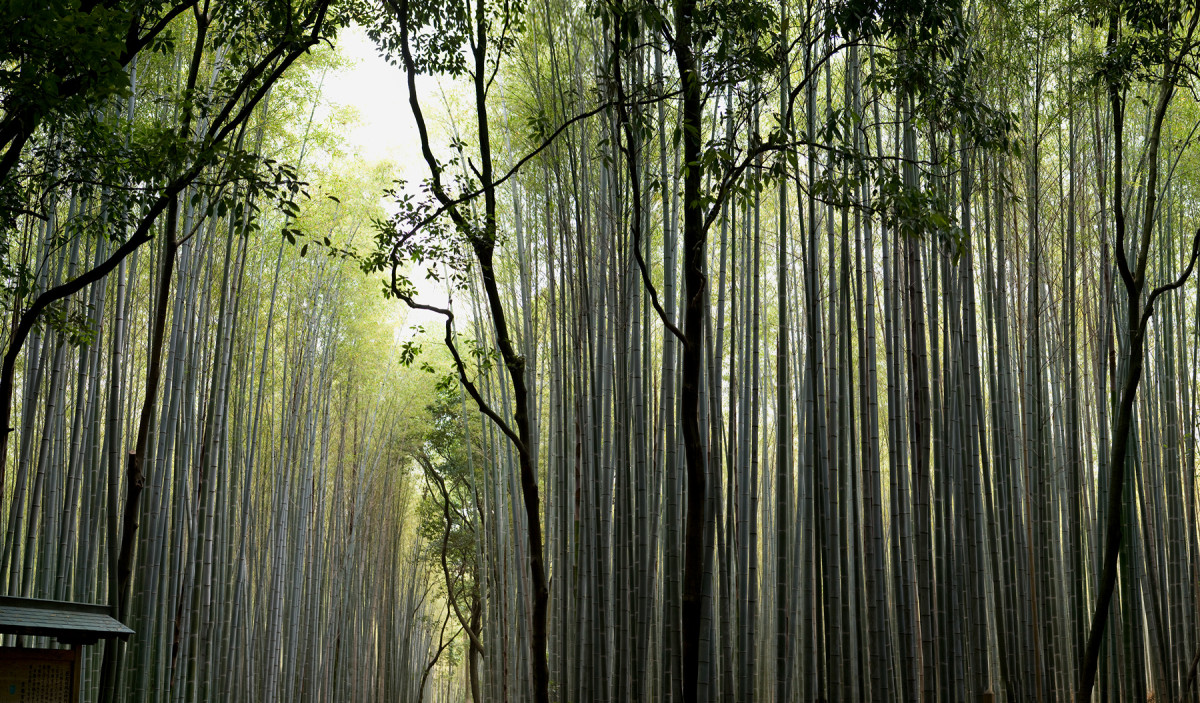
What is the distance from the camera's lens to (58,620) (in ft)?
10.0

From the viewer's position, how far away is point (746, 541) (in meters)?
4.56

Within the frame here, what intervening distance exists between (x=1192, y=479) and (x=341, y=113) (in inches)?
278

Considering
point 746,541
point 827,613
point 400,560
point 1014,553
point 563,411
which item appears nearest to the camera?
point 827,613

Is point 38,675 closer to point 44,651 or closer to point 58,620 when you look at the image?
point 44,651

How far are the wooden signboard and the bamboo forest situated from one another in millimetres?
15

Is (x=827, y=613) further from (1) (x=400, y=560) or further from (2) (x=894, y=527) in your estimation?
(1) (x=400, y=560)

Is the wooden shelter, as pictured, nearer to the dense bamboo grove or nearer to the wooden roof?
the wooden roof

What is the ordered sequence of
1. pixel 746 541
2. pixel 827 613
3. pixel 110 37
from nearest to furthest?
pixel 110 37, pixel 827 613, pixel 746 541

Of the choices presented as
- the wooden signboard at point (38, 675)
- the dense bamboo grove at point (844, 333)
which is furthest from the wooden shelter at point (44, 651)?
the dense bamboo grove at point (844, 333)

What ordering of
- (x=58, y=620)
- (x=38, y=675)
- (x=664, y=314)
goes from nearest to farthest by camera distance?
1. (x=38, y=675)
2. (x=58, y=620)
3. (x=664, y=314)

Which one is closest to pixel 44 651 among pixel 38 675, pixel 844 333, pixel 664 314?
pixel 38 675

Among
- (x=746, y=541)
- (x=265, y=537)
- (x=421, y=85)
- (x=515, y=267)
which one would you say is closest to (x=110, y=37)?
(x=746, y=541)

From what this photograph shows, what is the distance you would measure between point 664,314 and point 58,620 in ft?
7.71

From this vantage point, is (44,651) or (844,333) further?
(844,333)
